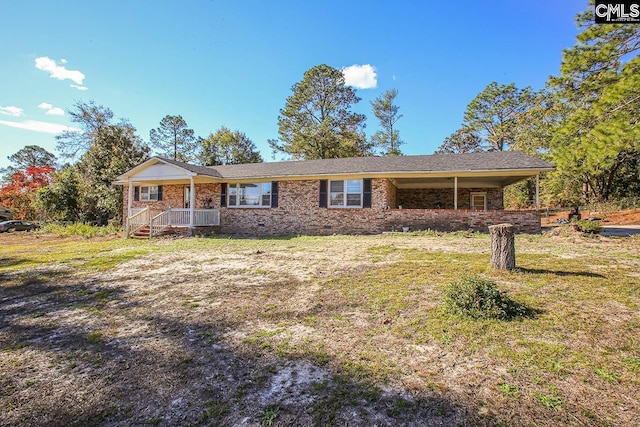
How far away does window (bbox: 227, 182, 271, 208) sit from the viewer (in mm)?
15414

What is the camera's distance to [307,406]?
2070mm

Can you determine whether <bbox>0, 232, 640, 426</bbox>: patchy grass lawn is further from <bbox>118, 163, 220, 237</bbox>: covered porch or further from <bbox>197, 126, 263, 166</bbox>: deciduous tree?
<bbox>197, 126, 263, 166</bbox>: deciduous tree

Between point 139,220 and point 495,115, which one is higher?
point 495,115

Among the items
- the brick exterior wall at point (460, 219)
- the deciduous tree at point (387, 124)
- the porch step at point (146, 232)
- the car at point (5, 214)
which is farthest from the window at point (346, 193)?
the car at point (5, 214)

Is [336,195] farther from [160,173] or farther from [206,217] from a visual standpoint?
[160,173]

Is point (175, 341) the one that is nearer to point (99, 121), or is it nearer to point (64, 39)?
point (64, 39)

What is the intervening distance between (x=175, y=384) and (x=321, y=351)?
1302mm

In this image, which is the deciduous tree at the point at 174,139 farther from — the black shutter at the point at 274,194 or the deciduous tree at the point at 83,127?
the black shutter at the point at 274,194

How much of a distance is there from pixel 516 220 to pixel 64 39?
17976 mm

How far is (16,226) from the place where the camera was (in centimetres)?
2284

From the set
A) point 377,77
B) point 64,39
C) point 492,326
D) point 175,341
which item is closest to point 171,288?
point 175,341

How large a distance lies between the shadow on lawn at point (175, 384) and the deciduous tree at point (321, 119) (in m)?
26.0

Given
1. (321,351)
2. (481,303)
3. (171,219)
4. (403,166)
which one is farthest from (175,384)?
(171,219)

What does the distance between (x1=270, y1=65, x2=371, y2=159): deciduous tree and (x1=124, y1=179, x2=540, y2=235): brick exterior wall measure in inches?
524
